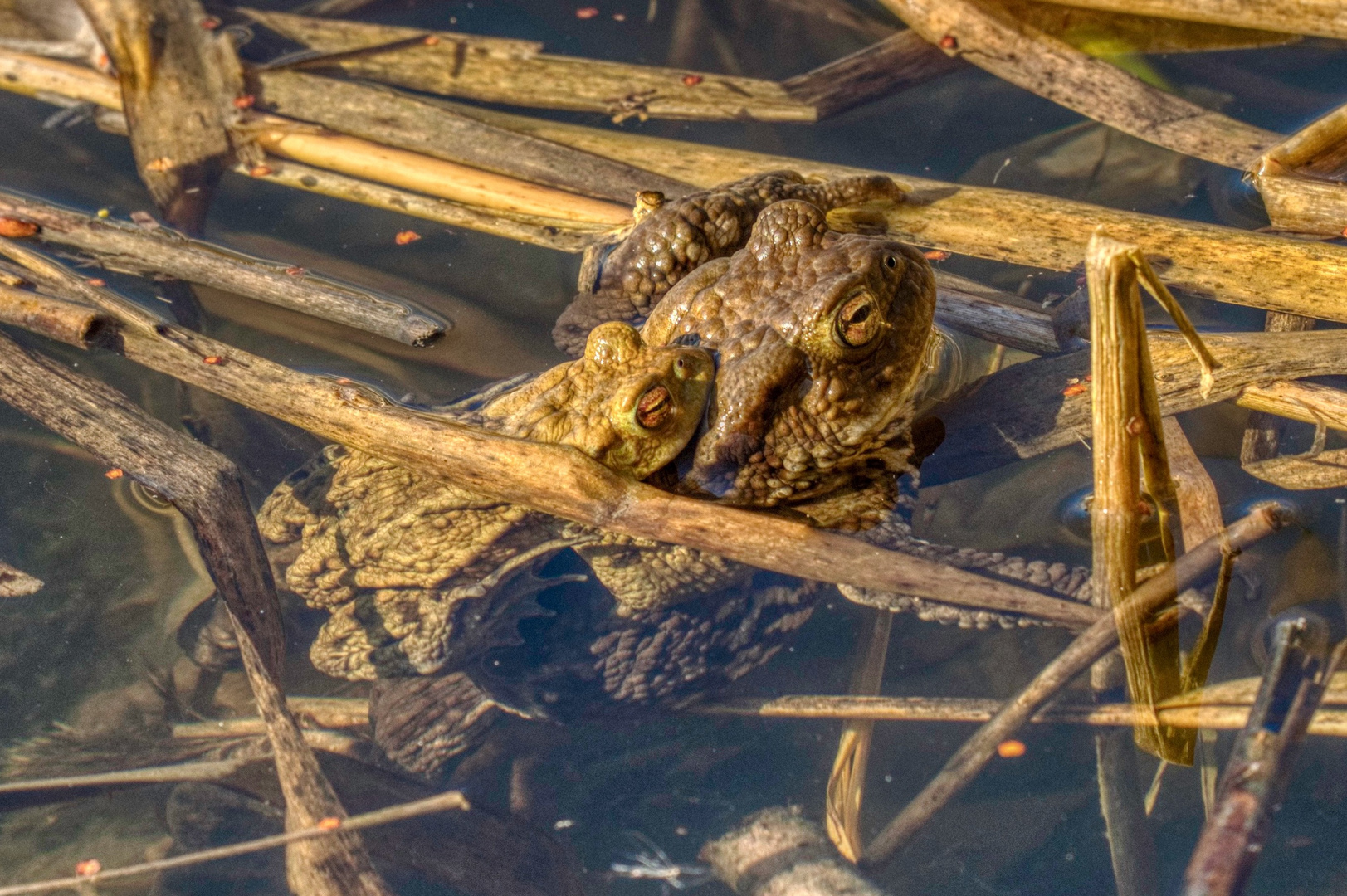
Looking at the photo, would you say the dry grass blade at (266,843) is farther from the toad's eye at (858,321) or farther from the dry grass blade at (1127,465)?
the dry grass blade at (1127,465)

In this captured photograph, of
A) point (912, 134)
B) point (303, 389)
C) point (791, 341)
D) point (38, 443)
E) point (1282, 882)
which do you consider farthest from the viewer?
point (912, 134)

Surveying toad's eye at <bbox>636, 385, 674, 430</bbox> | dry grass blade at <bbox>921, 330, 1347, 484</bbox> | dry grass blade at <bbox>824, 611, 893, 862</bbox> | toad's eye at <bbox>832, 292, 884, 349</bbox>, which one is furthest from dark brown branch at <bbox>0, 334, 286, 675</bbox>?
dry grass blade at <bbox>921, 330, 1347, 484</bbox>

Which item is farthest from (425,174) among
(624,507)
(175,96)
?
(624,507)

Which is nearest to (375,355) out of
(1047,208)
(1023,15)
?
(1047,208)

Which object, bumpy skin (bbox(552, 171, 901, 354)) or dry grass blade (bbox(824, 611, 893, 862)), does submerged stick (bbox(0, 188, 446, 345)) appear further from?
dry grass blade (bbox(824, 611, 893, 862))

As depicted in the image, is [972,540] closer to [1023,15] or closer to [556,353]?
[556,353]

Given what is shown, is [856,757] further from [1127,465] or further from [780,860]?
[1127,465]
